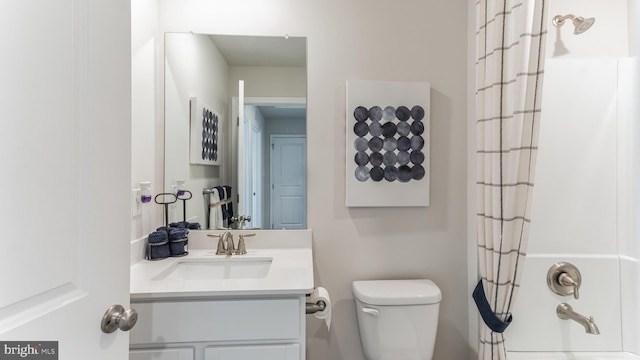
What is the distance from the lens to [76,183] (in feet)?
2.29

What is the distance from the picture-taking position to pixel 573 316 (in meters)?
1.51

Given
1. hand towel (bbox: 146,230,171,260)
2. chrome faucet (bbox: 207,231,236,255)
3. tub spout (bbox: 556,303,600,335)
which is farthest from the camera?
chrome faucet (bbox: 207,231,236,255)

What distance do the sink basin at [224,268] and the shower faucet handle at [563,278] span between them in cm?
136

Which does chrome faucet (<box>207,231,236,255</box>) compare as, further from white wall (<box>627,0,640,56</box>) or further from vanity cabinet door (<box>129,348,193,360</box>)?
white wall (<box>627,0,640,56</box>)

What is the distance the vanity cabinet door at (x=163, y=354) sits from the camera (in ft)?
3.65

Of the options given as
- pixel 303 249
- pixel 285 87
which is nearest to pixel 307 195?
pixel 303 249

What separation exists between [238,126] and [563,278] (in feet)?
5.86

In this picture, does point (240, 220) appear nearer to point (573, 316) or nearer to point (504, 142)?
point (504, 142)

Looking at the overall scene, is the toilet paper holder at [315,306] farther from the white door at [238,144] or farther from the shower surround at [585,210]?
the shower surround at [585,210]

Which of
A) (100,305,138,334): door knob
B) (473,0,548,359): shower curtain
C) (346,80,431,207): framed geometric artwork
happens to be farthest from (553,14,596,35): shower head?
(100,305,138,334): door knob

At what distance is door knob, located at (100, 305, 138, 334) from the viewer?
756 millimetres

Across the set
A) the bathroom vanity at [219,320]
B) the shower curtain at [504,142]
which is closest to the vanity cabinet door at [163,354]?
the bathroom vanity at [219,320]

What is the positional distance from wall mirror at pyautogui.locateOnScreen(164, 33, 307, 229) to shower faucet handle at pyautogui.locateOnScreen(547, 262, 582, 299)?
1.27 m

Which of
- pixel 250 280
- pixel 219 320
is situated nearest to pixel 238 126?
pixel 250 280
